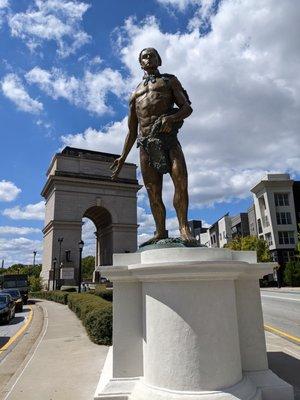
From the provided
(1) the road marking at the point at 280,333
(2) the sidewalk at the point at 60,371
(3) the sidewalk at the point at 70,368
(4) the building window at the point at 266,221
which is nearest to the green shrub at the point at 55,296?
(2) the sidewalk at the point at 60,371

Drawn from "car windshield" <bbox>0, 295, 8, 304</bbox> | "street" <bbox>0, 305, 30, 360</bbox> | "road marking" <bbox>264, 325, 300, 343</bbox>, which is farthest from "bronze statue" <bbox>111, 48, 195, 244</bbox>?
"car windshield" <bbox>0, 295, 8, 304</bbox>

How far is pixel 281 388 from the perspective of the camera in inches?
184

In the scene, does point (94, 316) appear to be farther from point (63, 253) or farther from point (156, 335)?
point (63, 253)

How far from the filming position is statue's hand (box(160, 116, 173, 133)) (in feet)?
18.3

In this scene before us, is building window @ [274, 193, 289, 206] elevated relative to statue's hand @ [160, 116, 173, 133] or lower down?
elevated

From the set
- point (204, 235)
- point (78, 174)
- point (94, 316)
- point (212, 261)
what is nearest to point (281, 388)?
point (212, 261)

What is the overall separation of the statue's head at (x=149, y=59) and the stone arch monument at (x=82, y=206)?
48015 millimetres

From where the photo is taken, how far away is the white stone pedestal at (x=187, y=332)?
14.1 ft

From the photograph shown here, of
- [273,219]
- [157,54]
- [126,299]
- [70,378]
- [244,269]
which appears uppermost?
[273,219]

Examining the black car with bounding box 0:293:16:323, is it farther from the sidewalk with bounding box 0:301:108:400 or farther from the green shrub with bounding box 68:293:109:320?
the sidewalk with bounding box 0:301:108:400

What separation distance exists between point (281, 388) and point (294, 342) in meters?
6.07

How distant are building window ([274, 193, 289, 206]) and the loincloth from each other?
59546 millimetres

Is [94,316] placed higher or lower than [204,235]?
lower

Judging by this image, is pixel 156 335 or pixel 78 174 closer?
pixel 156 335
